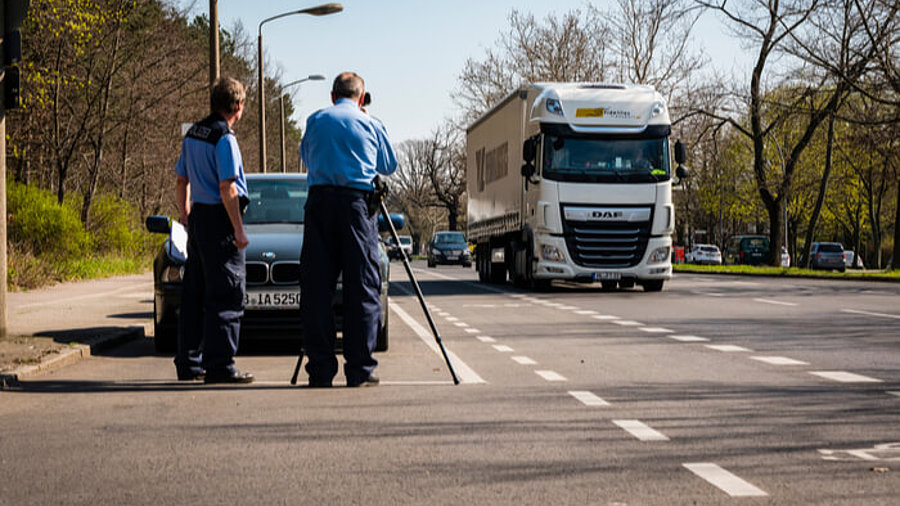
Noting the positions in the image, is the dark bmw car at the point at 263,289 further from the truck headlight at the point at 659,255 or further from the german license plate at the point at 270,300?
the truck headlight at the point at 659,255

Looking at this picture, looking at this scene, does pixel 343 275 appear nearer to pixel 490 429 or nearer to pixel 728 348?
pixel 490 429

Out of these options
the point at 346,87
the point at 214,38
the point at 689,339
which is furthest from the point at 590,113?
the point at 346,87

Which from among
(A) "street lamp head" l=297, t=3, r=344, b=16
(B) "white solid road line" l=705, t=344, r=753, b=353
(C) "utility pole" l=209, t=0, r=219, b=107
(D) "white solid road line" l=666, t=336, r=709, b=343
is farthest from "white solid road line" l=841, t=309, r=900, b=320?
(A) "street lamp head" l=297, t=3, r=344, b=16

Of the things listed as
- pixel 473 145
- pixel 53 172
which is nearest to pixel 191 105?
pixel 53 172

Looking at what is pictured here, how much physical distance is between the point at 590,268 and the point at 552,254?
2.61ft

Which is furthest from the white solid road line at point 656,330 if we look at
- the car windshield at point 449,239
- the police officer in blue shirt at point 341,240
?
the car windshield at point 449,239

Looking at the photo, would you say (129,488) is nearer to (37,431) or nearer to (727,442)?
(37,431)

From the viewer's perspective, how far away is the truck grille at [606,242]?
23422 millimetres

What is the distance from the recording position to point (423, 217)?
128000 millimetres

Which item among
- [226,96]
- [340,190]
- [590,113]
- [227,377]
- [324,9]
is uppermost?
[324,9]

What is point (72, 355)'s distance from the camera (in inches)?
424

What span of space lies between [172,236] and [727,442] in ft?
16.9

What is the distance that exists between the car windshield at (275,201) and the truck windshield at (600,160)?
1094 cm

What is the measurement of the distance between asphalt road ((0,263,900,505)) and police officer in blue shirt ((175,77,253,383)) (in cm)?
38
